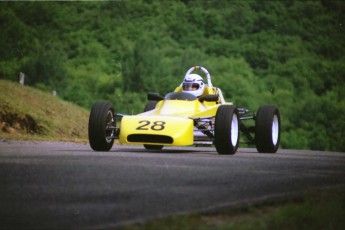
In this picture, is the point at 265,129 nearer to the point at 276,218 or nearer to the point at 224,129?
the point at 224,129

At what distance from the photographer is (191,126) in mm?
16562

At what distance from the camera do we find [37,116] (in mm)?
29859

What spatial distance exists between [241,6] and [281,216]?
13391cm

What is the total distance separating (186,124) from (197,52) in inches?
3771

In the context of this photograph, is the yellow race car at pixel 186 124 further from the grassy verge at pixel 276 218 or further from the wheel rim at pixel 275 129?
the grassy verge at pixel 276 218

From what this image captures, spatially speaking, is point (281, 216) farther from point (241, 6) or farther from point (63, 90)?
point (241, 6)

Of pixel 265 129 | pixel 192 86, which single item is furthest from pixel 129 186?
pixel 192 86

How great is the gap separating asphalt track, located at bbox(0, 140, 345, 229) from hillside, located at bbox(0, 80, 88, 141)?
45.8 ft

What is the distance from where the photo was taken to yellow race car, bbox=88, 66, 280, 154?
1619cm

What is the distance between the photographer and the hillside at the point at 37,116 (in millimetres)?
28172

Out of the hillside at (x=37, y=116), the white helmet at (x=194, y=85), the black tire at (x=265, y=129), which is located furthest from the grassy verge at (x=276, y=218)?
the hillside at (x=37, y=116)

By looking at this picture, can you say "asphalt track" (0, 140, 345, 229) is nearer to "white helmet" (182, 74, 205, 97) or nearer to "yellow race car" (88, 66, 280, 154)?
"yellow race car" (88, 66, 280, 154)

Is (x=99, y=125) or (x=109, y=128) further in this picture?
(x=109, y=128)

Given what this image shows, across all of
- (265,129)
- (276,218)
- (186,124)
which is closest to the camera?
(276,218)
